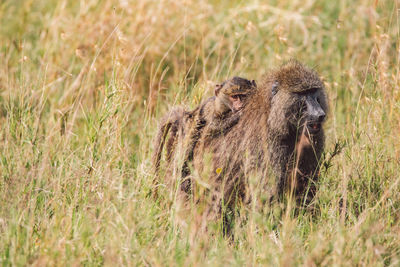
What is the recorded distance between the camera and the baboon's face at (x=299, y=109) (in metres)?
3.76

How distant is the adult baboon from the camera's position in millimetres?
3830

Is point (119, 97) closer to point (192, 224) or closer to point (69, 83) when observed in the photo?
point (192, 224)

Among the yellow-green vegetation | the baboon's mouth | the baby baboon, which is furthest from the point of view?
the baby baboon

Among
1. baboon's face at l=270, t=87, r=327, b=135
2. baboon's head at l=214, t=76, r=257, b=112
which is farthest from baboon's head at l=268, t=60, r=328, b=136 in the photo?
baboon's head at l=214, t=76, r=257, b=112

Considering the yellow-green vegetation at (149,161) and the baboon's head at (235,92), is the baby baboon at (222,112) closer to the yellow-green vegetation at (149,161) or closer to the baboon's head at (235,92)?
the baboon's head at (235,92)

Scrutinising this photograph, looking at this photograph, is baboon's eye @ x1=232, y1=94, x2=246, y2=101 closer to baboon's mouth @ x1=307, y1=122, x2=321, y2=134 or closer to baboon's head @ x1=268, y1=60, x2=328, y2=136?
baboon's head @ x1=268, y1=60, x2=328, y2=136

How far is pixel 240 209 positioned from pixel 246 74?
6.75 ft

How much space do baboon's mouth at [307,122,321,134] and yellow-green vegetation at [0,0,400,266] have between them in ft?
0.81

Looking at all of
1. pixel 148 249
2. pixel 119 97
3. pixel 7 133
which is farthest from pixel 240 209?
pixel 7 133

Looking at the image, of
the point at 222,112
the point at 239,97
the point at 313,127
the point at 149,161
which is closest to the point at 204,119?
the point at 222,112

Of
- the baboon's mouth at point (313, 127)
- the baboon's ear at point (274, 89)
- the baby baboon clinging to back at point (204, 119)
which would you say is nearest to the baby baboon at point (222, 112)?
the baby baboon clinging to back at point (204, 119)

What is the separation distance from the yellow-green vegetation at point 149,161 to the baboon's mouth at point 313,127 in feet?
0.81

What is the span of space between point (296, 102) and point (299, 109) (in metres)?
0.05

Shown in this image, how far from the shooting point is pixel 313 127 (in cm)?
377
